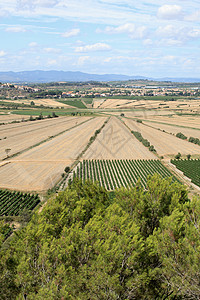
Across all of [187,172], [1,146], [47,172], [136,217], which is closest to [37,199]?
[47,172]

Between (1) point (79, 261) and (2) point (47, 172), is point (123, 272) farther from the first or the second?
(2) point (47, 172)

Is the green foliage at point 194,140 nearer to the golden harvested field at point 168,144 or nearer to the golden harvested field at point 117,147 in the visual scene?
the golden harvested field at point 168,144

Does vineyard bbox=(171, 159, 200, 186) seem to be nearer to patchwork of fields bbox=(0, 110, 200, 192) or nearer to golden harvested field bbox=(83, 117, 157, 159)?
patchwork of fields bbox=(0, 110, 200, 192)

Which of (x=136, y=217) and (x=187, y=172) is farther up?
(x=136, y=217)

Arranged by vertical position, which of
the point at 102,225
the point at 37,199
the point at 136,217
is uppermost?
the point at 102,225

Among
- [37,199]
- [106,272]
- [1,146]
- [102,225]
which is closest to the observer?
[106,272]

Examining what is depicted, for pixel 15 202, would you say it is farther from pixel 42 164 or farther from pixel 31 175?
pixel 42 164
